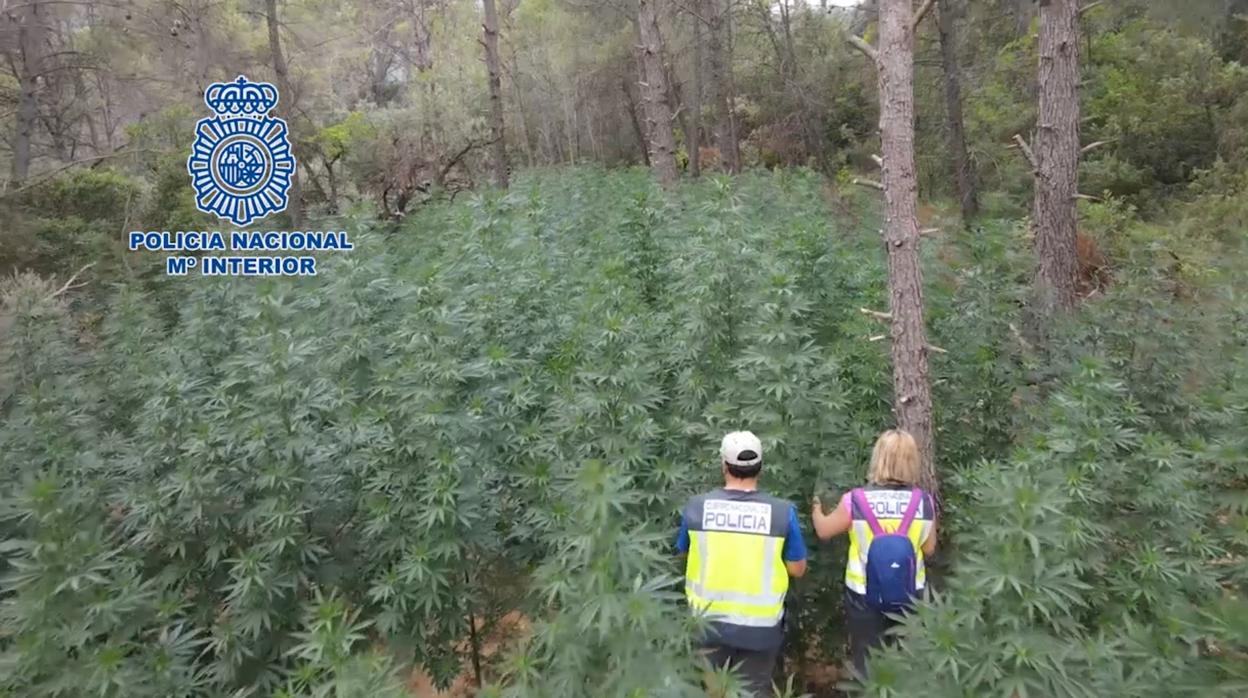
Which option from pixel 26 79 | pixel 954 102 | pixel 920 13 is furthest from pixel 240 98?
pixel 954 102

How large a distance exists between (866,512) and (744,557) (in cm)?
59

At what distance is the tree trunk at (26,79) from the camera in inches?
394

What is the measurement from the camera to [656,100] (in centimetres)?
1016

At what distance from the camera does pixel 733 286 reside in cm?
454

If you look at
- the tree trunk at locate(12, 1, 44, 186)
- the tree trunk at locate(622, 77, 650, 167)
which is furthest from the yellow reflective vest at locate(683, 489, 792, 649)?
the tree trunk at locate(622, 77, 650, 167)

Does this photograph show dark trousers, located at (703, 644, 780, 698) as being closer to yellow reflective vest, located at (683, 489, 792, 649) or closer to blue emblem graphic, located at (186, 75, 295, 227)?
yellow reflective vest, located at (683, 489, 792, 649)

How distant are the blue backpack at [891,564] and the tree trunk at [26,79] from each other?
11534mm

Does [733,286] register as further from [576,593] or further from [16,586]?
[16,586]

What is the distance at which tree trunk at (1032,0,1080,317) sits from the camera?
20.5ft

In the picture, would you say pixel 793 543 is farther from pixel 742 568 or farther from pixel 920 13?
pixel 920 13

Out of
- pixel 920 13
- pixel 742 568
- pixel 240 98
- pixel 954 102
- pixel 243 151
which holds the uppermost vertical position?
pixel 240 98

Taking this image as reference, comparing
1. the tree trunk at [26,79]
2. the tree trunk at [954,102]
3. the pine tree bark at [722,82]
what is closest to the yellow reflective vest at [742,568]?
the tree trunk at [954,102]

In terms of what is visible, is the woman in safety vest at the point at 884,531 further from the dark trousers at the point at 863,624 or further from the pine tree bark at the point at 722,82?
the pine tree bark at the point at 722,82

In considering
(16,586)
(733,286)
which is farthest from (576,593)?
(733,286)
